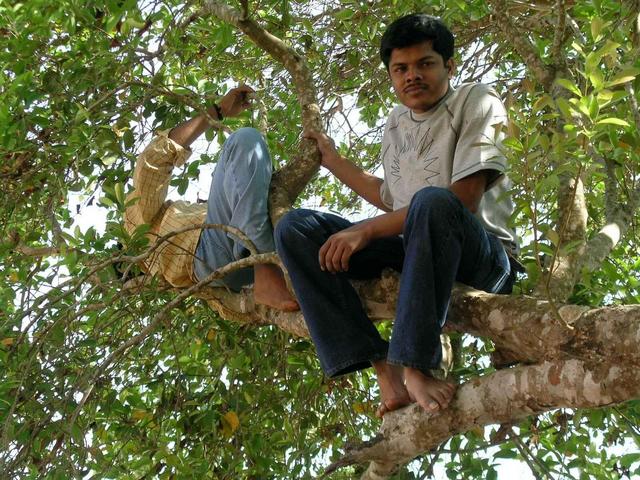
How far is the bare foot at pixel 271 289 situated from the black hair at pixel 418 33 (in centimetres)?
82

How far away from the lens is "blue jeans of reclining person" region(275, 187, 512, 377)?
2.24 metres

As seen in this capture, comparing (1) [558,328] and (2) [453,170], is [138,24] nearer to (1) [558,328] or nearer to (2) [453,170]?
(2) [453,170]

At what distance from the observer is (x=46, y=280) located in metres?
3.15

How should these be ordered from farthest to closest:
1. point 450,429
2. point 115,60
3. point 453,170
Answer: point 115,60 < point 453,170 < point 450,429

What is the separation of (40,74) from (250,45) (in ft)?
5.29

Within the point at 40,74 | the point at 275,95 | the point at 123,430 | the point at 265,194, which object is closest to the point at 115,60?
the point at 40,74

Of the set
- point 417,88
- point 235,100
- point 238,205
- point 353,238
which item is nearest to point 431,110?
point 417,88

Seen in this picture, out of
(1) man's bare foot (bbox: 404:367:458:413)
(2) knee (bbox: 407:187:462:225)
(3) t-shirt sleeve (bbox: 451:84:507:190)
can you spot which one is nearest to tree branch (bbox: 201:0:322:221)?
(3) t-shirt sleeve (bbox: 451:84:507:190)

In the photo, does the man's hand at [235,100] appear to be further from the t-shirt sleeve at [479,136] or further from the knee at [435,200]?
the knee at [435,200]

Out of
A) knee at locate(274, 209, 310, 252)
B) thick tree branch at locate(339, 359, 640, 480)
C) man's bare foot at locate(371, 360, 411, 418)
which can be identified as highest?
knee at locate(274, 209, 310, 252)

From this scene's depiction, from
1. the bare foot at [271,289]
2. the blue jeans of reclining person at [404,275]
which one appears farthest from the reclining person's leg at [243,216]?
the blue jeans of reclining person at [404,275]

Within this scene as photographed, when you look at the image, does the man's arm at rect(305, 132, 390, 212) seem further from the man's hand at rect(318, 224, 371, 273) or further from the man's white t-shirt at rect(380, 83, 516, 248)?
the man's hand at rect(318, 224, 371, 273)

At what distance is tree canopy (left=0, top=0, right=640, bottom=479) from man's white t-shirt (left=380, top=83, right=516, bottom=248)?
6.2 inches

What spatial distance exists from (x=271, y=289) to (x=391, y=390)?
0.68m
